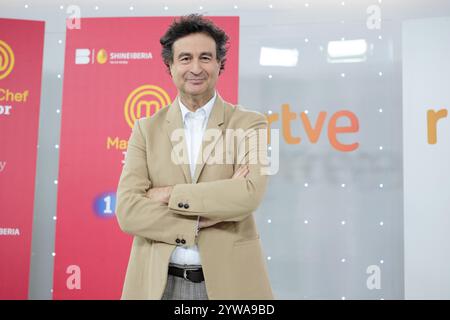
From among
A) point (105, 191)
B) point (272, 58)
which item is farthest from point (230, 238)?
point (272, 58)

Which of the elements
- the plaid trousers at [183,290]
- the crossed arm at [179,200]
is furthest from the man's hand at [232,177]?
the plaid trousers at [183,290]

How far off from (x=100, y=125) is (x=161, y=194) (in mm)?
1647

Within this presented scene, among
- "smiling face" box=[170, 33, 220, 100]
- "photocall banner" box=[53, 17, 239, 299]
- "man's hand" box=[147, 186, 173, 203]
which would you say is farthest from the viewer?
"photocall banner" box=[53, 17, 239, 299]

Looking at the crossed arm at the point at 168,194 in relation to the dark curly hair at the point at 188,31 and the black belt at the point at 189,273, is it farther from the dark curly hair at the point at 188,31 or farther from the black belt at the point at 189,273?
the dark curly hair at the point at 188,31

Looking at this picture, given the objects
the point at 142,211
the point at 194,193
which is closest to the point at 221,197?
the point at 194,193

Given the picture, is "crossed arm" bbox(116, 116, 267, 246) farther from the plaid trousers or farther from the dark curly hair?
the dark curly hair

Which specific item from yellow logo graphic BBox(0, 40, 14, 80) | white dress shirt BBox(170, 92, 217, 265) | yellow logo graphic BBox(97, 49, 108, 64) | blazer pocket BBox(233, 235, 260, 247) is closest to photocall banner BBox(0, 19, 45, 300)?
yellow logo graphic BBox(0, 40, 14, 80)

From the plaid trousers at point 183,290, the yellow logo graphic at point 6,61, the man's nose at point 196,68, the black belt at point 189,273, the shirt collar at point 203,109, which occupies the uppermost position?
the yellow logo graphic at point 6,61

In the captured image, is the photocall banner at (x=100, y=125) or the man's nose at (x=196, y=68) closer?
the man's nose at (x=196, y=68)

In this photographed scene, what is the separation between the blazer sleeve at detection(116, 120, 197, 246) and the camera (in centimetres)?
184

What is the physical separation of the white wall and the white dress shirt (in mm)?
2171

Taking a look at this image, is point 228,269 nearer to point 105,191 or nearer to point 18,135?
point 105,191

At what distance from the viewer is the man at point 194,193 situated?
5.94ft

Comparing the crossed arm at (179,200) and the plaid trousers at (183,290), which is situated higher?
the crossed arm at (179,200)
